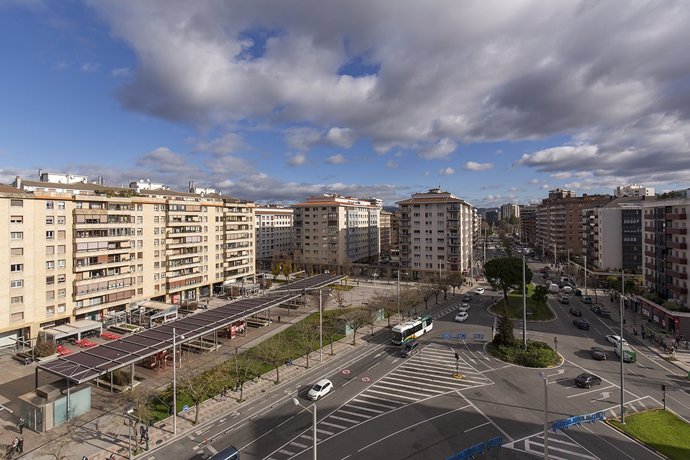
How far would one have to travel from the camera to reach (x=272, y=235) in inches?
5536

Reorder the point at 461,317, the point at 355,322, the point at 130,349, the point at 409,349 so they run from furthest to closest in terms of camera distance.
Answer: the point at 461,317 < the point at 355,322 < the point at 409,349 < the point at 130,349

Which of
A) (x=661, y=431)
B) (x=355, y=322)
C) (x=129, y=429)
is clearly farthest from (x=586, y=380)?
(x=129, y=429)

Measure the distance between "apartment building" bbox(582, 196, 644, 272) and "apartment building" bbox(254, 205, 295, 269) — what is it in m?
94.4

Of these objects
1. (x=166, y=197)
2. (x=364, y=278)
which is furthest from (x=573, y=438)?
(x=364, y=278)

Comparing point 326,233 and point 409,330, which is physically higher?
point 326,233

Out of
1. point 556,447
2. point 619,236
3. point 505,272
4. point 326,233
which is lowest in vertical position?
point 556,447

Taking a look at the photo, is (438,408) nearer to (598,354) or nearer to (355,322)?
(355,322)

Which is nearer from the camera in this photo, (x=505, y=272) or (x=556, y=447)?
(x=556, y=447)

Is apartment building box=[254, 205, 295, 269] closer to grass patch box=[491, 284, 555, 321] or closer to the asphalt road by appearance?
grass patch box=[491, 284, 555, 321]

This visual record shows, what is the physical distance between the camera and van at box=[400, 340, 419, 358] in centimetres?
4604

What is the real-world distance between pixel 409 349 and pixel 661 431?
2420cm

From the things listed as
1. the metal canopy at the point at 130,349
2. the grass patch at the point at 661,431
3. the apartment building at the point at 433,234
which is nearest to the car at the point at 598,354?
the grass patch at the point at 661,431

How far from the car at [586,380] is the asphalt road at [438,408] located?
52cm

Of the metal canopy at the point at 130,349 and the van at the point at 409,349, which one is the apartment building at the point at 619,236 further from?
the metal canopy at the point at 130,349
